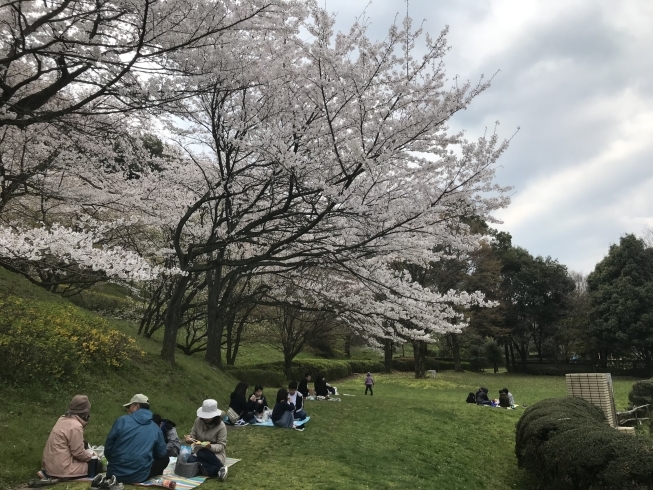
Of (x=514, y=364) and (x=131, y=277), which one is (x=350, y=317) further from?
(x=514, y=364)

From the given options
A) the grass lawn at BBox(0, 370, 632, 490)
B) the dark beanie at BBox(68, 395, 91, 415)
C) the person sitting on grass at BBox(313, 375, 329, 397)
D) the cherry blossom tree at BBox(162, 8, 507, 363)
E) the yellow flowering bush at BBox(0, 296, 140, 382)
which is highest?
the cherry blossom tree at BBox(162, 8, 507, 363)

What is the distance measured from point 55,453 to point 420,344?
2368cm

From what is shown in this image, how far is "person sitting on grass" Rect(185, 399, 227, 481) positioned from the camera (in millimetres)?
5652

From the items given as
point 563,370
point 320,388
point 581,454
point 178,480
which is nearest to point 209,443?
point 178,480

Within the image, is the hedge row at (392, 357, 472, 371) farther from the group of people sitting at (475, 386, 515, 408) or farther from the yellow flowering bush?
the yellow flowering bush

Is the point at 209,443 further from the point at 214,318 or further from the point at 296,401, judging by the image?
the point at 214,318

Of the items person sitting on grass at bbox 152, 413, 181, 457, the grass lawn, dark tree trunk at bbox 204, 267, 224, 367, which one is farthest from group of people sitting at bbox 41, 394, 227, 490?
dark tree trunk at bbox 204, 267, 224, 367

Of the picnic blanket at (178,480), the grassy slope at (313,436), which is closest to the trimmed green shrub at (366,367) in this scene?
the grassy slope at (313,436)

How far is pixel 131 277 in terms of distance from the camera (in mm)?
5770

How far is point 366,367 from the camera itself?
31156 mm

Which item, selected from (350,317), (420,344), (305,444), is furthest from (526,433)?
(420,344)

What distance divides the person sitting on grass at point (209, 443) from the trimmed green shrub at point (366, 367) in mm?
24097

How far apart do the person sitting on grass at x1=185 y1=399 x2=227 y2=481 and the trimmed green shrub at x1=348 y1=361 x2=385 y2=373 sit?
24.1m

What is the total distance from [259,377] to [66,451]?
12779 mm
